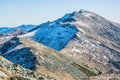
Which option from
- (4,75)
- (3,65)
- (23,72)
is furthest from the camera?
(23,72)

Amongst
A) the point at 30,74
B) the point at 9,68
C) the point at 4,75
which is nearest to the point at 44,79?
the point at 30,74

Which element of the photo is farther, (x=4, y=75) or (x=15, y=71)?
(x=15, y=71)

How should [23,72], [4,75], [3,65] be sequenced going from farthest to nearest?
[23,72], [3,65], [4,75]

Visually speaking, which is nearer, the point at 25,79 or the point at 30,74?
the point at 25,79

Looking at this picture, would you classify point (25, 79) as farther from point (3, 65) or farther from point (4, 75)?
point (3, 65)

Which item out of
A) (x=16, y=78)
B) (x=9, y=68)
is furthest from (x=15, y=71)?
(x=16, y=78)

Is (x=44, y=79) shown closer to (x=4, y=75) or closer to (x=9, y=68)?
(x=9, y=68)

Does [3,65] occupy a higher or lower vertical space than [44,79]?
higher

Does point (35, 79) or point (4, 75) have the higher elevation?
point (4, 75)
